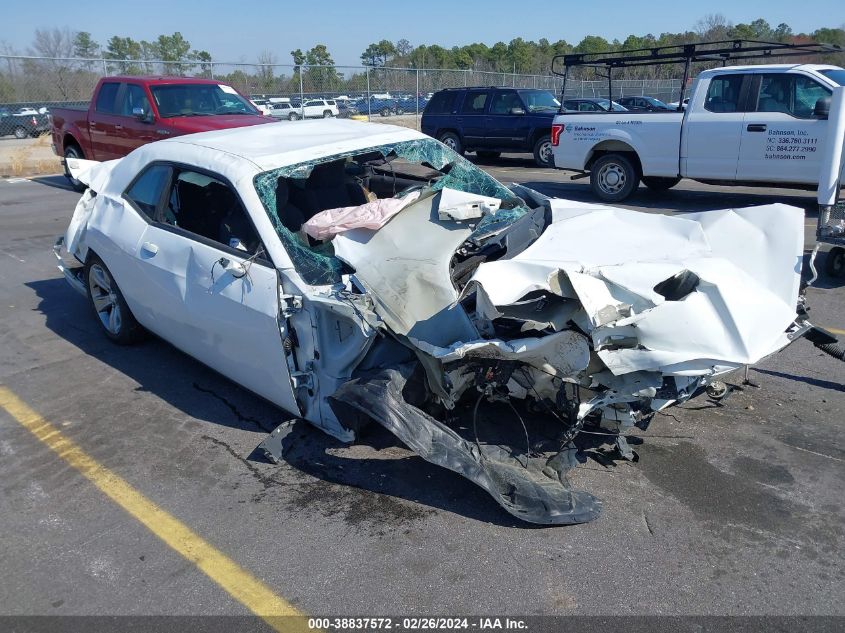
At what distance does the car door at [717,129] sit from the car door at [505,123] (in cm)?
631

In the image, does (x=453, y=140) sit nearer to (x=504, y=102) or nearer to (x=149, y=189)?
(x=504, y=102)

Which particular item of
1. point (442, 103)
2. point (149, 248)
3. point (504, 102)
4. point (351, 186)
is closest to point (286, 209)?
point (351, 186)

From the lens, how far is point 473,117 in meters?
17.2

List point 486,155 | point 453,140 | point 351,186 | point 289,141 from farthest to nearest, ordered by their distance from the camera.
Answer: point 486,155 → point 453,140 → point 351,186 → point 289,141

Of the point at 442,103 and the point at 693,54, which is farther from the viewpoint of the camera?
the point at 442,103

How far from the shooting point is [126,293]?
5176 mm

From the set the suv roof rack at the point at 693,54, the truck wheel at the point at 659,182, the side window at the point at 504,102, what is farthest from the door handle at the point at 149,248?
the side window at the point at 504,102

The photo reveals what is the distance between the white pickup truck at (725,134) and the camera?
31.4 ft

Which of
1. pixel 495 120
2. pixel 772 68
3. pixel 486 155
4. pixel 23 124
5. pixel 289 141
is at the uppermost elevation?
pixel 772 68

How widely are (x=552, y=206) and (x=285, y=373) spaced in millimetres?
2025

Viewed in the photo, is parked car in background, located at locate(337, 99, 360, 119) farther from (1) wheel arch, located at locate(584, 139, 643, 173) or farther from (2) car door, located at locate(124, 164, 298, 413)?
(2) car door, located at locate(124, 164, 298, 413)

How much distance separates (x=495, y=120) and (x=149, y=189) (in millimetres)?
12858

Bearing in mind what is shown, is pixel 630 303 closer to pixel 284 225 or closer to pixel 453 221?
pixel 453 221

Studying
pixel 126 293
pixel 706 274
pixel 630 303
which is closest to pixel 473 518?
pixel 630 303
